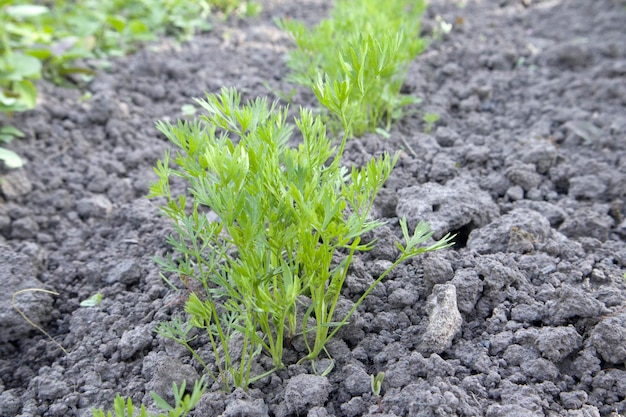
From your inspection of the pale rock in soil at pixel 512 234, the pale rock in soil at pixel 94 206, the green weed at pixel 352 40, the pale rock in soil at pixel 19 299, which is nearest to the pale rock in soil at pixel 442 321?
the pale rock in soil at pixel 512 234

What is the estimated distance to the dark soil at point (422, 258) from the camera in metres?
1.79

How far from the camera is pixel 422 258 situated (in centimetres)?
220

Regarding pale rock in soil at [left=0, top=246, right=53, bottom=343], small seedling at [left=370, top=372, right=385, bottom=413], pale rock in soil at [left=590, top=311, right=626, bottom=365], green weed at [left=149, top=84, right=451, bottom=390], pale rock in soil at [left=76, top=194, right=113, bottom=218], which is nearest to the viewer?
green weed at [left=149, top=84, right=451, bottom=390]

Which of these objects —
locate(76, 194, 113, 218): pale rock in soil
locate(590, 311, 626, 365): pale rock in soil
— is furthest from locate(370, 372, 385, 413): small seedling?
locate(76, 194, 113, 218): pale rock in soil

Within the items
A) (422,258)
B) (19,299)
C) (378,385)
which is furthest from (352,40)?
(19,299)

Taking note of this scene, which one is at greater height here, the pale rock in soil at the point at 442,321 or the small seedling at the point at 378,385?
the pale rock in soil at the point at 442,321

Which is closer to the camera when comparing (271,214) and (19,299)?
(271,214)

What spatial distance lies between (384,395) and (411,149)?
1.50 m

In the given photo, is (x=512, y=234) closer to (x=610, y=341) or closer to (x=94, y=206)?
(x=610, y=341)

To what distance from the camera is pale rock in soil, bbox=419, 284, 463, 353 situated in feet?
6.10

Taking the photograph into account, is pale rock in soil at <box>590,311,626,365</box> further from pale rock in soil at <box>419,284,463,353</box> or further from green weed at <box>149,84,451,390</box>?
green weed at <box>149,84,451,390</box>

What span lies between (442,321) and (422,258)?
1.18 feet

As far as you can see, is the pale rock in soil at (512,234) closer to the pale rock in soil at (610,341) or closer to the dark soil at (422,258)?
the dark soil at (422,258)

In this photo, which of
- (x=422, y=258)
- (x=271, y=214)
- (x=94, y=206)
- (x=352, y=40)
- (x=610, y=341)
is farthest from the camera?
(x=94, y=206)
